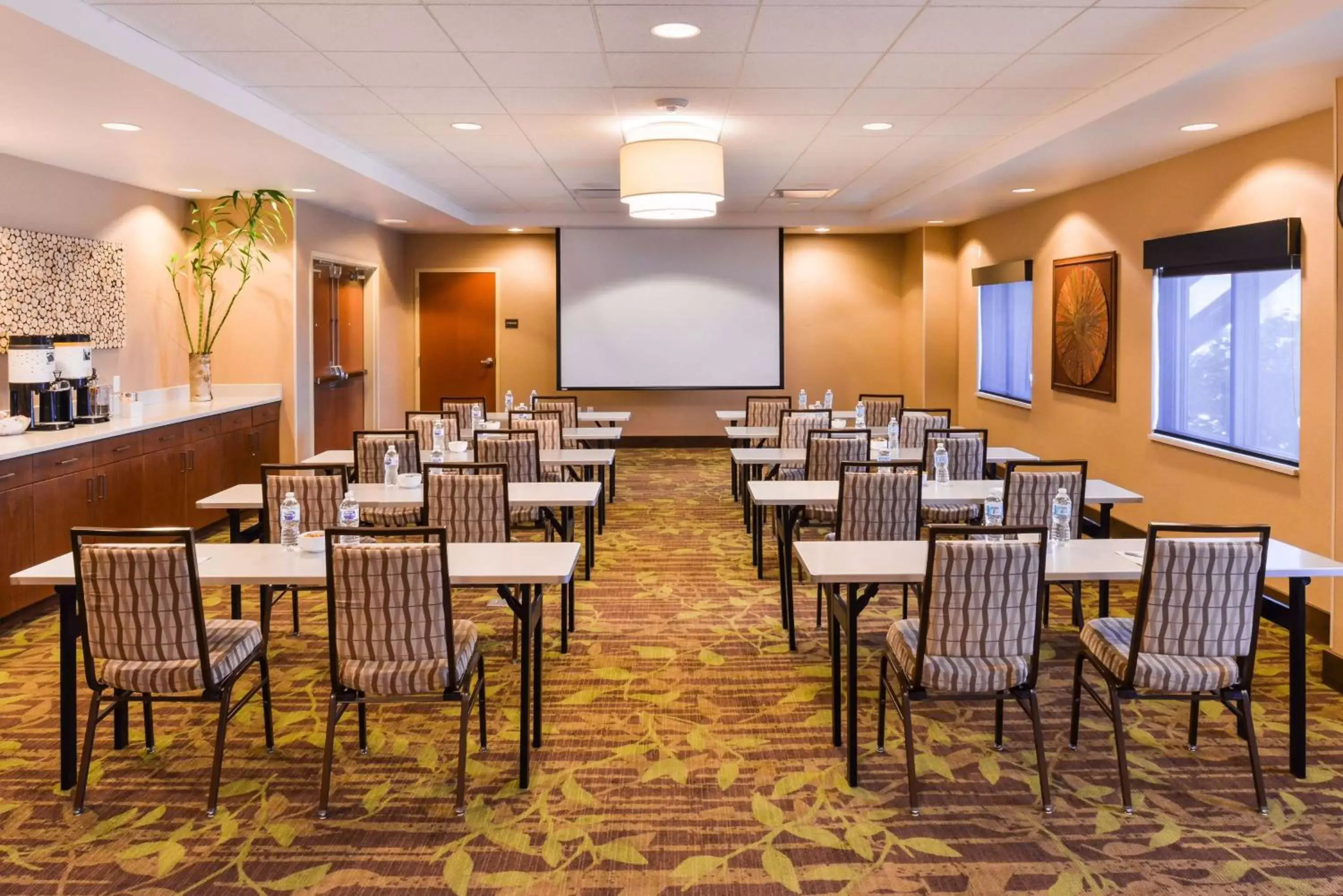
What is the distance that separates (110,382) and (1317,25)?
787 centimetres

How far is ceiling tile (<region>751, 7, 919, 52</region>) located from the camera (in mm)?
4324

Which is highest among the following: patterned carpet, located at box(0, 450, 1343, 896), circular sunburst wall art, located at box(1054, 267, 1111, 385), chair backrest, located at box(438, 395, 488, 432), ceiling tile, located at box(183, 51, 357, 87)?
ceiling tile, located at box(183, 51, 357, 87)

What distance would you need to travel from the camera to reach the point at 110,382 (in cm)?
771

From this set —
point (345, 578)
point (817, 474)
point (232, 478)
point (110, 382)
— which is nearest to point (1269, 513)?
point (817, 474)

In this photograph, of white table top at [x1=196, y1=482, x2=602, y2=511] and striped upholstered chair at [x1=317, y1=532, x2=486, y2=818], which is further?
white table top at [x1=196, y1=482, x2=602, y2=511]

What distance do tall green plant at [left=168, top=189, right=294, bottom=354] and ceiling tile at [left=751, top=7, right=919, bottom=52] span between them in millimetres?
5500

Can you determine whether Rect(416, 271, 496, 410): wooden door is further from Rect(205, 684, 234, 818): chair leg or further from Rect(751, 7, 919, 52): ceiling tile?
Rect(205, 684, 234, 818): chair leg

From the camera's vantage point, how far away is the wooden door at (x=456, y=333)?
1372 cm

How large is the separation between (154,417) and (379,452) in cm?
239

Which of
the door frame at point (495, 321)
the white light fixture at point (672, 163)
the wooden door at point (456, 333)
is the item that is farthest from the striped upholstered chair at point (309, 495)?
the door frame at point (495, 321)

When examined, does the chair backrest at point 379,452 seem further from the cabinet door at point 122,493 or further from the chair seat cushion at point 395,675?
the chair seat cushion at point 395,675

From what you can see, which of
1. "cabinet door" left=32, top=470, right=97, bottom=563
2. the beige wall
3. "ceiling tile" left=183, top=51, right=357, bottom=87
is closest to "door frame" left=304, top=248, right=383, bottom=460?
the beige wall

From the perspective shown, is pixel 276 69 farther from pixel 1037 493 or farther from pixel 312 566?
pixel 1037 493

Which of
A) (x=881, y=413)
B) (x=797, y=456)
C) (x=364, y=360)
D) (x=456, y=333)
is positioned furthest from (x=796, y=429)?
(x=456, y=333)
